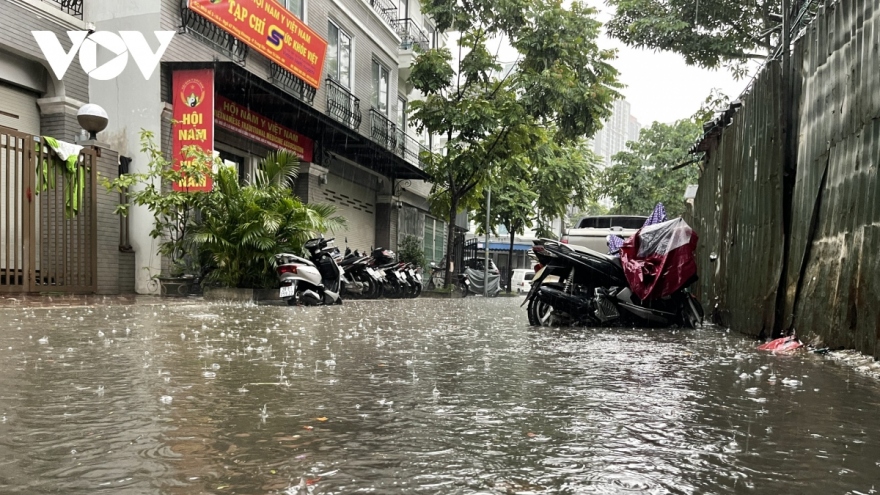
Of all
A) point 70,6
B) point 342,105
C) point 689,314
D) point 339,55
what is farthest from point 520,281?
point 70,6

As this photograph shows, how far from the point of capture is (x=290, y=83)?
15.5 m

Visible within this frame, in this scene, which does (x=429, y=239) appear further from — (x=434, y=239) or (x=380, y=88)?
(x=380, y=88)

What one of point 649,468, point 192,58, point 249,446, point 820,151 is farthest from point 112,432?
point 192,58

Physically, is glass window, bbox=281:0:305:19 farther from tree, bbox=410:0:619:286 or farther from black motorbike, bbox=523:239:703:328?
black motorbike, bbox=523:239:703:328

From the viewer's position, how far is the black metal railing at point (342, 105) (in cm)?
1767

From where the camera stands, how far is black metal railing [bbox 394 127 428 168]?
893 inches

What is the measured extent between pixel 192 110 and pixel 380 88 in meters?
11.2

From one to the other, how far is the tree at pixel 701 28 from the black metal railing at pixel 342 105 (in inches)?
297

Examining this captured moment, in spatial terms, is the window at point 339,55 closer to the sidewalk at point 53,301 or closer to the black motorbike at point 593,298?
the sidewalk at point 53,301

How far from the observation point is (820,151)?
17.0 ft

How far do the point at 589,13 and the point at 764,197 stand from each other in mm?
13215

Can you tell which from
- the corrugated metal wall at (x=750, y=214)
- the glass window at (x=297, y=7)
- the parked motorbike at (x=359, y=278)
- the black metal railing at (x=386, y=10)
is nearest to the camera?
the corrugated metal wall at (x=750, y=214)

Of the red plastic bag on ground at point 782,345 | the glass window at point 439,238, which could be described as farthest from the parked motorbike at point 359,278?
the glass window at point 439,238

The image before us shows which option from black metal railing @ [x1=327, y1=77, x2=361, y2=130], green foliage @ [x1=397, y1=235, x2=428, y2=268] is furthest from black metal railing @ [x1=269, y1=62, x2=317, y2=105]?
green foliage @ [x1=397, y1=235, x2=428, y2=268]
